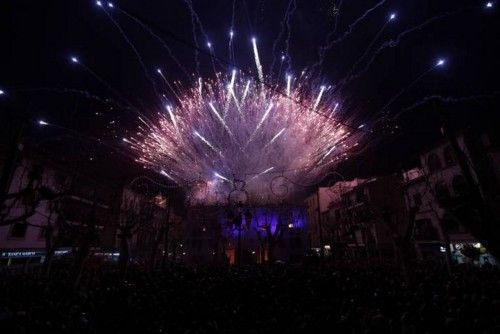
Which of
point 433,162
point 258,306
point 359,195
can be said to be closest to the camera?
point 258,306

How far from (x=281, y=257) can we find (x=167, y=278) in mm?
44363

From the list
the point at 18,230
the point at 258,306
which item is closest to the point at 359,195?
the point at 258,306

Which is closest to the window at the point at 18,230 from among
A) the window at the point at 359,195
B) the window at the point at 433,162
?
the window at the point at 359,195

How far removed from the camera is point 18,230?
97.0 ft

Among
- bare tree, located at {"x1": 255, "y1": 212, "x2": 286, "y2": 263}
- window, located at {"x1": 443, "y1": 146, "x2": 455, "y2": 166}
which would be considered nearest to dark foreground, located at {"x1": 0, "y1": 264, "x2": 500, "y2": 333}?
bare tree, located at {"x1": 255, "y1": 212, "x2": 286, "y2": 263}

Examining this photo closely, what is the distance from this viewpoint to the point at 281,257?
183 feet

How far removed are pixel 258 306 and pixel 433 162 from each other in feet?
104

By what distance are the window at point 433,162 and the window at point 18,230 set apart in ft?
139

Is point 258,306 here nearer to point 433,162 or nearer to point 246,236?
point 433,162

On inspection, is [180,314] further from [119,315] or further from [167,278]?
[167,278]

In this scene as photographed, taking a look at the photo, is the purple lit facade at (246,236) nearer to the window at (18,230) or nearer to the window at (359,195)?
the window at (359,195)

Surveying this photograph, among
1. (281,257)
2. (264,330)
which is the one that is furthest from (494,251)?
(281,257)

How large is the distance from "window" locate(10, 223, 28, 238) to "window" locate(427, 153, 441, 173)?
1669 inches

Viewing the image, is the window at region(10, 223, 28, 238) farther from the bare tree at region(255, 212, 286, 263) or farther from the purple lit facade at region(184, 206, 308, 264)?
the purple lit facade at region(184, 206, 308, 264)
